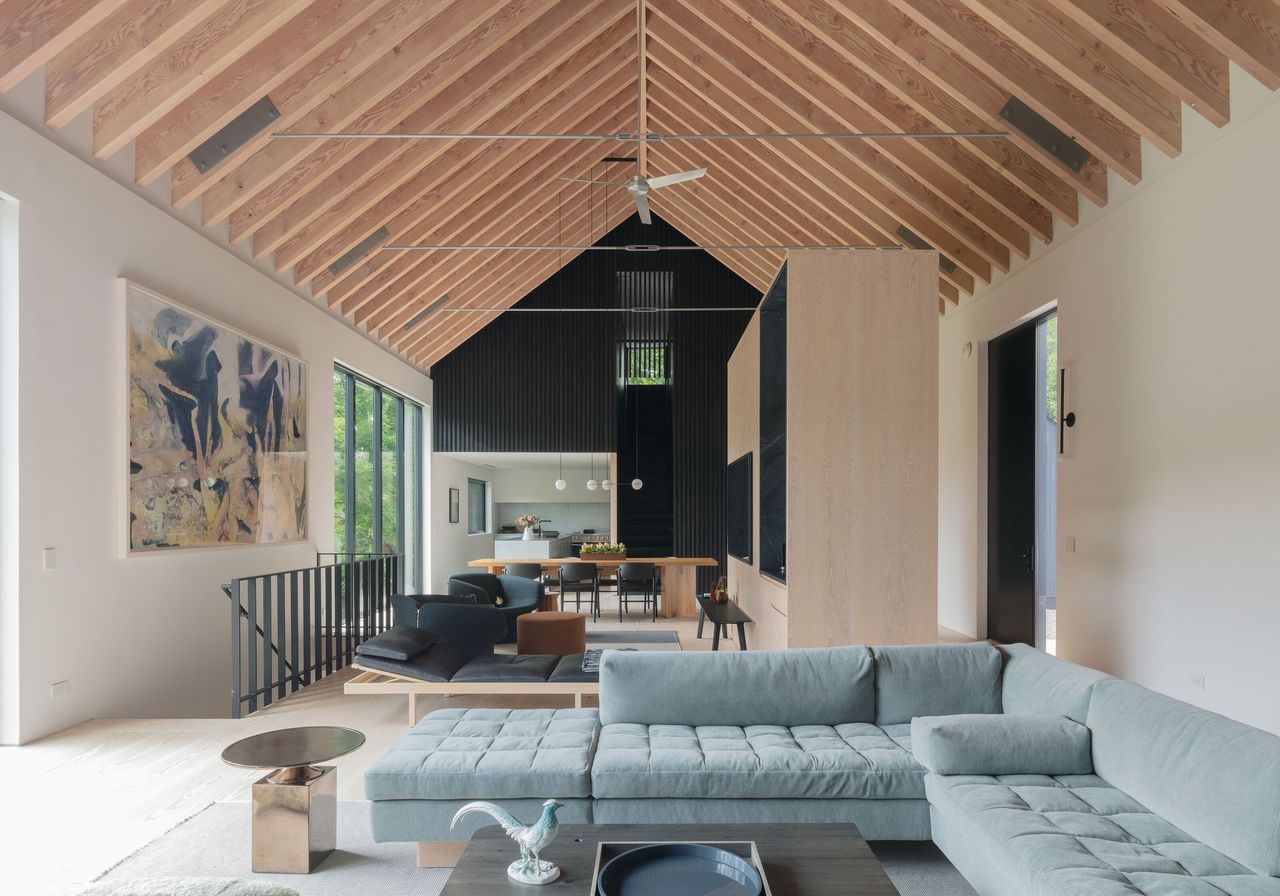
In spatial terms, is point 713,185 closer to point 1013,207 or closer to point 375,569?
point 1013,207

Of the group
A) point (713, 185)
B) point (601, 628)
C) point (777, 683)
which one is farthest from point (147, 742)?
point (713, 185)

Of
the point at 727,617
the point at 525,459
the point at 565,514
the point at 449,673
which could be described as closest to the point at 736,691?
the point at 449,673

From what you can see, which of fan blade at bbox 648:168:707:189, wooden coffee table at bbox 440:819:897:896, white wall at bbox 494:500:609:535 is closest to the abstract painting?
fan blade at bbox 648:168:707:189

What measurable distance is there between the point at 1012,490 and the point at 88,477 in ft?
24.8

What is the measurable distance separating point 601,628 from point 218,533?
4905mm

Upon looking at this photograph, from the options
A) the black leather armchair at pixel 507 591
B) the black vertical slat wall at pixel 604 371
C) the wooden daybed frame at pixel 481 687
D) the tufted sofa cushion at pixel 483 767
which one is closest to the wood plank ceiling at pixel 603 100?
the black vertical slat wall at pixel 604 371

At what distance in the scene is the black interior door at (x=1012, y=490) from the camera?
28.6 ft

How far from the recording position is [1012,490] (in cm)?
880

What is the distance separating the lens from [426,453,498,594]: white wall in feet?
Answer: 44.6

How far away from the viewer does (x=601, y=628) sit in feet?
35.0

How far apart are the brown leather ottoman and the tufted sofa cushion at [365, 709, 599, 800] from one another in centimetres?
381

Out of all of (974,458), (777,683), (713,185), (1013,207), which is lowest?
(777,683)

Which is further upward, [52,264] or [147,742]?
[52,264]

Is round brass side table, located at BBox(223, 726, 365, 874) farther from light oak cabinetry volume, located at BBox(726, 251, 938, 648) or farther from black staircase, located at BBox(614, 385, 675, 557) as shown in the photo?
black staircase, located at BBox(614, 385, 675, 557)
